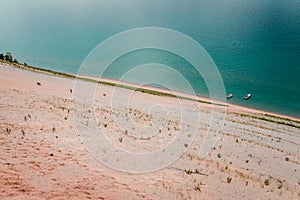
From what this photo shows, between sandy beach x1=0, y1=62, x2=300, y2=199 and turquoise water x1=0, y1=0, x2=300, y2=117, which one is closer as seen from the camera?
sandy beach x1=0, y1=62, x2=300, y2=199

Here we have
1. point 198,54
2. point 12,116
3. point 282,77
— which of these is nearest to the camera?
point 12,116

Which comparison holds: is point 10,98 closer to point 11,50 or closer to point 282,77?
point 282,77

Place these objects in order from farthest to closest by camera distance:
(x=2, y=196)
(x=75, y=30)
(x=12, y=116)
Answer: (x=75, y=30) → (x=12, y=116) → (x=2, y=196)

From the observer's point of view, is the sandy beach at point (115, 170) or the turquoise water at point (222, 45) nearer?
the sandy beach at point (115, 170)

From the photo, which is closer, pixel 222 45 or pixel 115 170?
pixel 115 170

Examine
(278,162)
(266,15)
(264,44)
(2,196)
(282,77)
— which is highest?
(266,15)

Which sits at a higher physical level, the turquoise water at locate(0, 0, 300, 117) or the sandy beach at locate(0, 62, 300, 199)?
the turquoise water at locate(0, 0, 300, 117)

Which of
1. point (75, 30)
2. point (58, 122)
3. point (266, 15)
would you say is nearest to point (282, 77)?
point (58, 122)

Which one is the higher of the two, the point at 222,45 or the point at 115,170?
the point at 222,45
